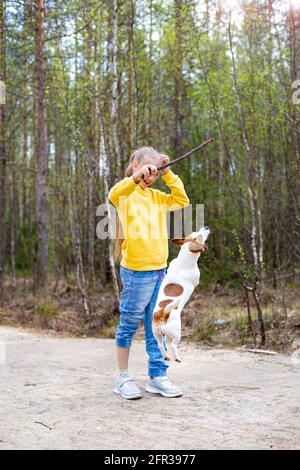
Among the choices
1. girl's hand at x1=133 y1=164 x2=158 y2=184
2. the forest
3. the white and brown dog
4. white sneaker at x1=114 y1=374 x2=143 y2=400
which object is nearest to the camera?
the white and brown dog

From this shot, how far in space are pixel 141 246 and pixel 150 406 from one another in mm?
1119

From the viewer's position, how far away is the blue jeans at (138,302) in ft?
12.6

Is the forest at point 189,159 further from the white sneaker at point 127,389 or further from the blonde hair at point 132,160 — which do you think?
the white sneaker at point 127,389

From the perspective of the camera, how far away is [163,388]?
4012 mm

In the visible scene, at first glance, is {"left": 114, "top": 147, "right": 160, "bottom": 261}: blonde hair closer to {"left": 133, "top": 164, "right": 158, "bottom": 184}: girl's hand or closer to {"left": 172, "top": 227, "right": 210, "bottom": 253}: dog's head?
{"left": 133, "top": 164, "right": 158, "bottom": 184}: girl's hand

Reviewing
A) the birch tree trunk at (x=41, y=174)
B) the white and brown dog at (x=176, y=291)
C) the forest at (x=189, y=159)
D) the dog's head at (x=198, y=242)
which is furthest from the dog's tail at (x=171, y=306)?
the birch tree trunk at (x=41, y=174)

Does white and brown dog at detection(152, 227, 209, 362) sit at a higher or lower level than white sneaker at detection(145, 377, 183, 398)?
higher

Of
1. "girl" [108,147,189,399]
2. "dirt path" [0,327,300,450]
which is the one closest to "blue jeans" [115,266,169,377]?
"girl" [108,147,189,399]

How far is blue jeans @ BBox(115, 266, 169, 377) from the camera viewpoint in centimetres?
385

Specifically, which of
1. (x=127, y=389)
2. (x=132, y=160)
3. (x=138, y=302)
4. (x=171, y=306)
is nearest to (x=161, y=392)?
(x=127, y=389)

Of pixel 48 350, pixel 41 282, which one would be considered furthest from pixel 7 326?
pixel 41 282

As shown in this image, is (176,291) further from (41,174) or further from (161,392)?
(41,174)

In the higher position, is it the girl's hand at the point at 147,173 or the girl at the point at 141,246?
the girl's hand at the point at 147,173

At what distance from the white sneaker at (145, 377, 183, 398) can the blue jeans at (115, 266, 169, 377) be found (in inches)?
1.9
